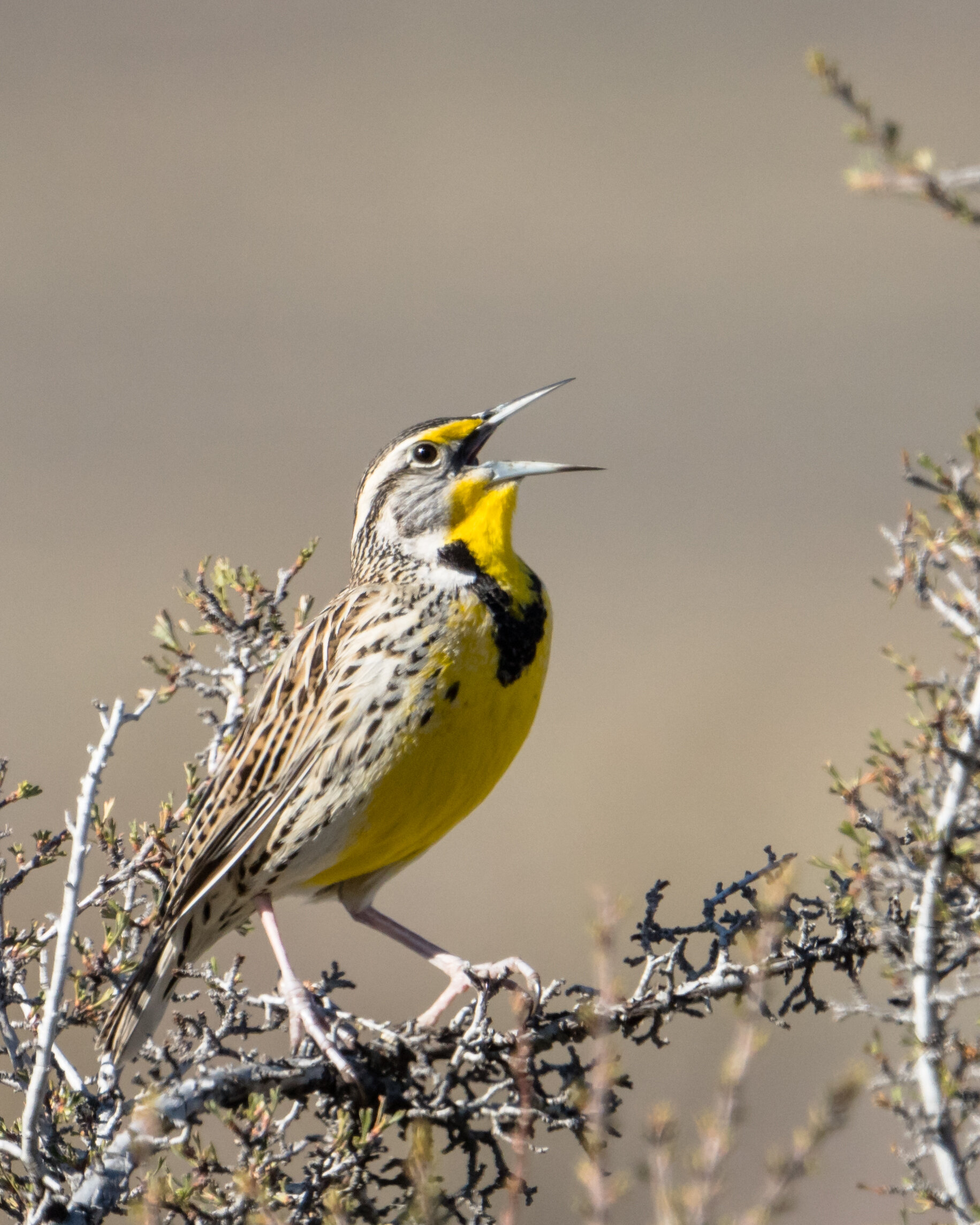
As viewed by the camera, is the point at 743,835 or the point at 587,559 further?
the point at 587,559

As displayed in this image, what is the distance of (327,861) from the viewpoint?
3.04m

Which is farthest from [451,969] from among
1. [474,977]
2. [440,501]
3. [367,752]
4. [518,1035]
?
[518,1035]

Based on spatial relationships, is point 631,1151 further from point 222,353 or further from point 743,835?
point 222,353

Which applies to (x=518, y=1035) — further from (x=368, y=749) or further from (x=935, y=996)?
(x=368, y=749)

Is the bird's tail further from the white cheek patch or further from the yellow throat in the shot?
the white cheek patch

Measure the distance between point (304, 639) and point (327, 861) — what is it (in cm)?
47

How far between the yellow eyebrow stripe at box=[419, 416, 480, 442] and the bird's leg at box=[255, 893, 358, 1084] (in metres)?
1.03

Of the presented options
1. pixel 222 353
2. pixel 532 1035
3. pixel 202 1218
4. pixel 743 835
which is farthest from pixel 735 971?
pixel 222 353

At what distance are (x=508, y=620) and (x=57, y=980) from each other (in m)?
1.24

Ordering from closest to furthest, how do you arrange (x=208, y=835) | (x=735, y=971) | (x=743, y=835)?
(x=735, y=971), (x=208, y=835), (x=743, y=835)

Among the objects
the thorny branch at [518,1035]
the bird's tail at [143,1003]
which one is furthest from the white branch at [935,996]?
the bird's tail at [143,1003]

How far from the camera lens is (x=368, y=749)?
296 centimetres

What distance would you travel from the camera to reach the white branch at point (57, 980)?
207cm

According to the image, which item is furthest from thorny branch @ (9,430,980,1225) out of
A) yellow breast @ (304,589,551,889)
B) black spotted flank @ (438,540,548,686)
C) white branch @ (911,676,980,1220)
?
black spotted flank @ (438,540,548,686)
